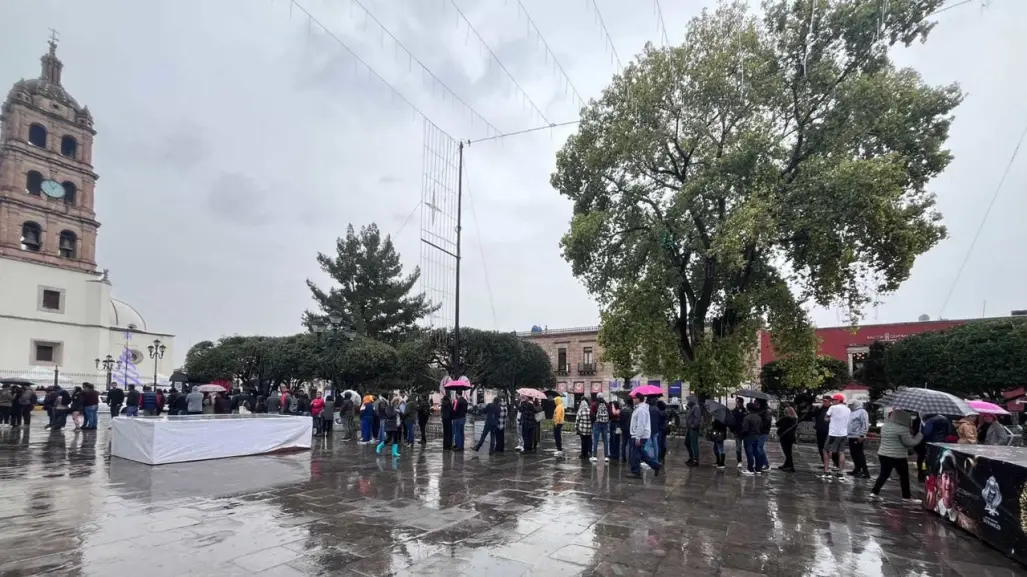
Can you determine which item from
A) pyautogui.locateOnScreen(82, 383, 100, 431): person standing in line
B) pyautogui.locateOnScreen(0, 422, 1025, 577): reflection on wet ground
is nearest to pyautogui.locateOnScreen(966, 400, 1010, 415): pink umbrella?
pyautogui.locateOnScreen(0, 422, 1025, 577): reflection on wet ground

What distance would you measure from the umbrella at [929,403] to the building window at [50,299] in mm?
49249

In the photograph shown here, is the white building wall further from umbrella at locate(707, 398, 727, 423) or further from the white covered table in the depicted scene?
umbrella at locate(707, 398, 727, 423)

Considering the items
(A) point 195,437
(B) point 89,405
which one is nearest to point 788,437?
(A) point 195,437

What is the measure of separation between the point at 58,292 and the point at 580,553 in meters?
47.8

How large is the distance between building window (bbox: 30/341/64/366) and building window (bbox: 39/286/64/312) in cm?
242

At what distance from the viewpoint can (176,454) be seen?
439 inches

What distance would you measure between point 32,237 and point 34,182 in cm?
383

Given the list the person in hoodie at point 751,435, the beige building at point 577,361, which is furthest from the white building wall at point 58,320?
the person in hoodie at point 751,435

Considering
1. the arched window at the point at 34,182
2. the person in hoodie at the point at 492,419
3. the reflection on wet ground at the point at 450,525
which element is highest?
the arched window at the point at 34,182

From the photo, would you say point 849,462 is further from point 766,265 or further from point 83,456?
point 83,456

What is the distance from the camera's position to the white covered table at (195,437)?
10.9m

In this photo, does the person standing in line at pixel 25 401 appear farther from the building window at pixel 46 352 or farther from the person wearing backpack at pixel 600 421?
the building window at pixel 46 352

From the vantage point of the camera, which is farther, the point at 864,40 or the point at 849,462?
the point at 864,40

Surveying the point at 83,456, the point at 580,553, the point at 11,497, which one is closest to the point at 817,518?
the point at 580,553
